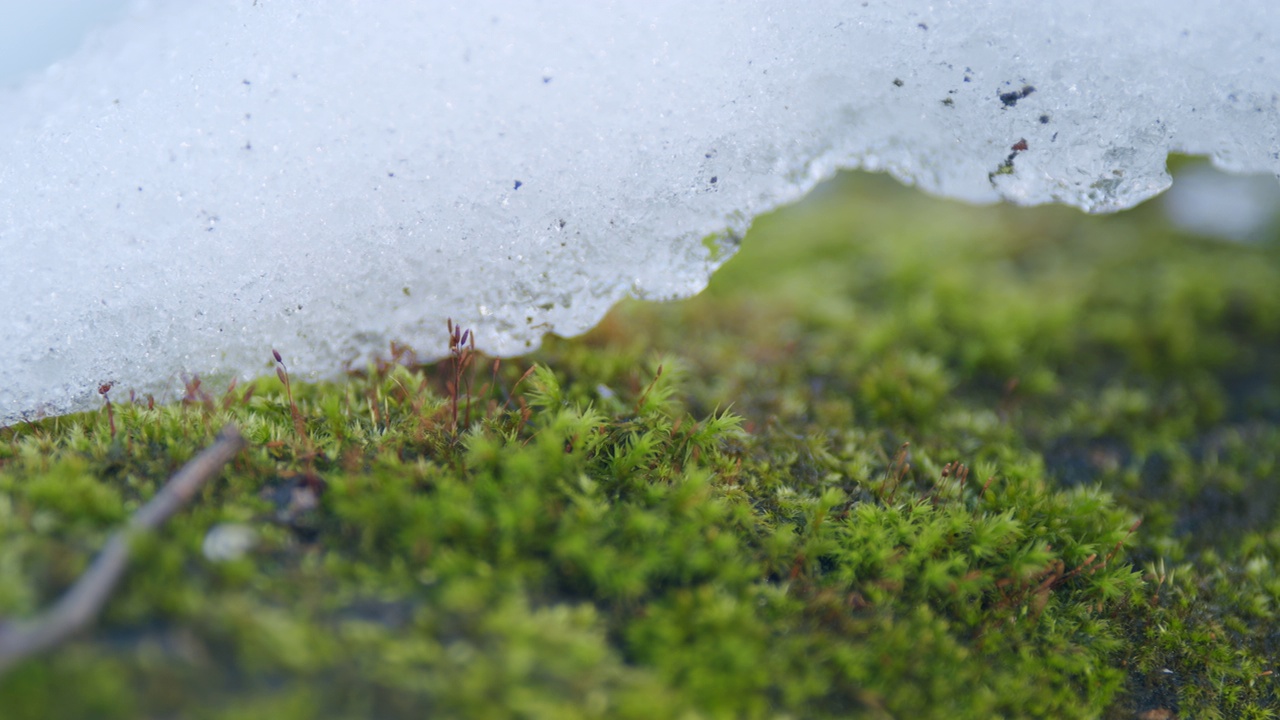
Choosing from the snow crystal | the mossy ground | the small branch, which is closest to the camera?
the small branch

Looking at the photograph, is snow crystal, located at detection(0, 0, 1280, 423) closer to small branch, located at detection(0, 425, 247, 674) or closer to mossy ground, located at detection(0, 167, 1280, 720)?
mossy ground, located at detection(0, 167, 1280, 720)

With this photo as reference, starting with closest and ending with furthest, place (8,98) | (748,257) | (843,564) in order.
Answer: (843,564) < (8,98) < (748,257)

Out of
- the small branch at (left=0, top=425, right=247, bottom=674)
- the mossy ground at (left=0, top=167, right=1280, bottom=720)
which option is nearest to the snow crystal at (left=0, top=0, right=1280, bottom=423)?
the mossy ground at (left=0, top=167, right=1280, bottom=720)

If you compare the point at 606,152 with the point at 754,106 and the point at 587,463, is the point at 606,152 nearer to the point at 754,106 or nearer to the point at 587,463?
the point at 754,106

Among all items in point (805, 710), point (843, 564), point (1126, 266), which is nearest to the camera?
point (805, 710)

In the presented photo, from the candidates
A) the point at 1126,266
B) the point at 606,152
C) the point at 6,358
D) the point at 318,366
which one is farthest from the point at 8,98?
the point at 1126,266

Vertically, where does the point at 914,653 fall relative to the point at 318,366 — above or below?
below

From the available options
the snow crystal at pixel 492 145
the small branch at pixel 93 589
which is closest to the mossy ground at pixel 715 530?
the small branch at pixel 93 589

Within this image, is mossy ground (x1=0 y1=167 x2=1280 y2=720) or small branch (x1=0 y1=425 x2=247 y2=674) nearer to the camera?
small branch (x1=0 y1=425 x2=247 y2=674)
